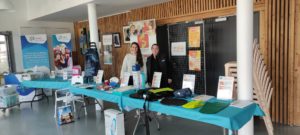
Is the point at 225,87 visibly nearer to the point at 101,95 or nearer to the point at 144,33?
the point at 101,95

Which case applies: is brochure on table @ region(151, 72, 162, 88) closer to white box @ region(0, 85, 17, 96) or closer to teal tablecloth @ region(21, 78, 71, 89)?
teal tablecloth @ region(21, 78, 71, 89)

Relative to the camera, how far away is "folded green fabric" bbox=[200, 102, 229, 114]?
2450 mm

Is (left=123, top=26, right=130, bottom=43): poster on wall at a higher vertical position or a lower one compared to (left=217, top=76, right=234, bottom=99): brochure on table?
higher

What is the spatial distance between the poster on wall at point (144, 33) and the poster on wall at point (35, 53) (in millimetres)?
3379

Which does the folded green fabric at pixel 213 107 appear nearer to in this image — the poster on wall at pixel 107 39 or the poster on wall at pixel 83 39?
the poster on wall at pixel 107 39

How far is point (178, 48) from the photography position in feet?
18.1

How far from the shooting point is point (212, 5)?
4695 mm

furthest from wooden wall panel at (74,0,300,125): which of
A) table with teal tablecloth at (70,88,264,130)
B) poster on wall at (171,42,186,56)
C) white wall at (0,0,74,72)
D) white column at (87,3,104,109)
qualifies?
white wall at (0,0,74,72)

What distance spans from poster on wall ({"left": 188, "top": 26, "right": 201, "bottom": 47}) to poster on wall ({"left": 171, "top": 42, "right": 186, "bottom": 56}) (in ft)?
0.74

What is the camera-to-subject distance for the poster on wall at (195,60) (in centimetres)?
516

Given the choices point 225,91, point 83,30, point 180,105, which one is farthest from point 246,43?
point 83,30

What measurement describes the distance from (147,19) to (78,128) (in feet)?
10.6

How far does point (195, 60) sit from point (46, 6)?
4.57m

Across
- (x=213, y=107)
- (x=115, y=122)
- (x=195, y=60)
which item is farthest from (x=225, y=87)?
(x=195, y=60)
